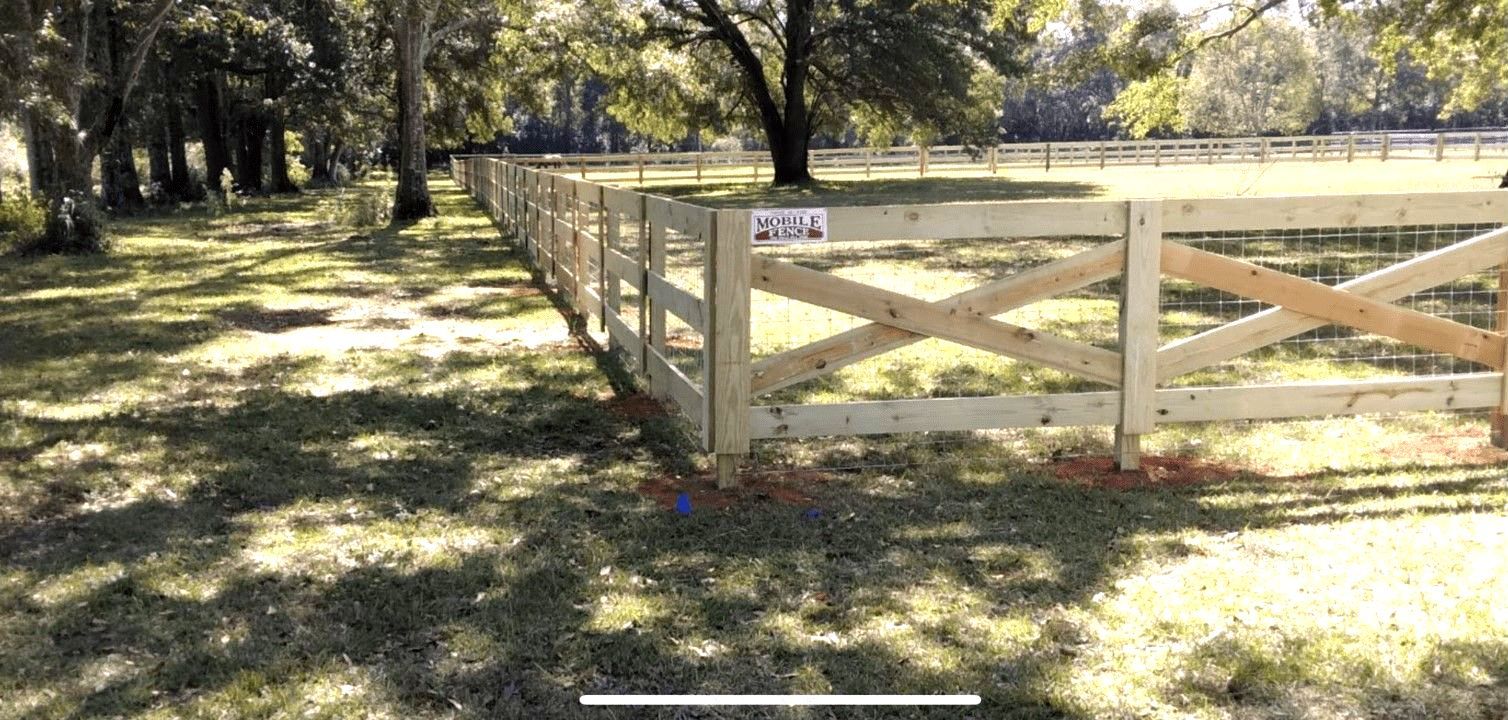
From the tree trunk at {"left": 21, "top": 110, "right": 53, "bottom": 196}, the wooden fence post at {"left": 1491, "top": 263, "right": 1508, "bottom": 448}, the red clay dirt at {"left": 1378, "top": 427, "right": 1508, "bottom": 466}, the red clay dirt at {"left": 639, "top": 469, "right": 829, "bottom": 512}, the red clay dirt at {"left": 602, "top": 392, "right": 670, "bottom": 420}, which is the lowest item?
the red clay dirt at {"left": 639, "top": 469, "right": 829, "bottom": 512}

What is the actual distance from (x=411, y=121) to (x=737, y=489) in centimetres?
2109

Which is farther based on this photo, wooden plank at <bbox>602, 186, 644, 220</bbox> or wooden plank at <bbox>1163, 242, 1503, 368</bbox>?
wooden plank at <bbox>602, 186, 644, 220</bbox>

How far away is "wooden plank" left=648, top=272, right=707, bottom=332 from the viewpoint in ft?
21.6

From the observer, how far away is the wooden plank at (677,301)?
6.59 m

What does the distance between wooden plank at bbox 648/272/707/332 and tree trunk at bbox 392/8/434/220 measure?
17.5 m

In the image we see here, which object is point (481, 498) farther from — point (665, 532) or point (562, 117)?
point (562, 117)

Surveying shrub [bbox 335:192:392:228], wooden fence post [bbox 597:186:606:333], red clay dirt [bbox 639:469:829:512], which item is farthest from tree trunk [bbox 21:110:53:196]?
red clay dirt [bbox 639:469:829:512]

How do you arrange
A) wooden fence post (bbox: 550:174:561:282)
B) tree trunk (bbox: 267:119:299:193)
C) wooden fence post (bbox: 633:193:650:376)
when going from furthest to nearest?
tree trunk (bbox: 267:119:299:193) → wooden fence post (bbox: 550:174:561:282) → wooden fence post (bbox: 633:193:650:376)

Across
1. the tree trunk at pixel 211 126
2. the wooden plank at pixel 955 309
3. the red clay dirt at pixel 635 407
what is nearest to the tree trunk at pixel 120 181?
the tree trunk at pixel 211 126

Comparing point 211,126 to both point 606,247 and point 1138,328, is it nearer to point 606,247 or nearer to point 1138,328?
point 606,247

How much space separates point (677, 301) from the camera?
23.1 ft

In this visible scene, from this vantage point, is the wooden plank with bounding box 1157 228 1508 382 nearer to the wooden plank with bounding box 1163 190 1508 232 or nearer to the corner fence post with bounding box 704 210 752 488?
the wooden plank with bounding box 1163 190 1508 232

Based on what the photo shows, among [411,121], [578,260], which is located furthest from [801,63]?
[578,260]

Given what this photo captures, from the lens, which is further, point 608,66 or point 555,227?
point 608,66
